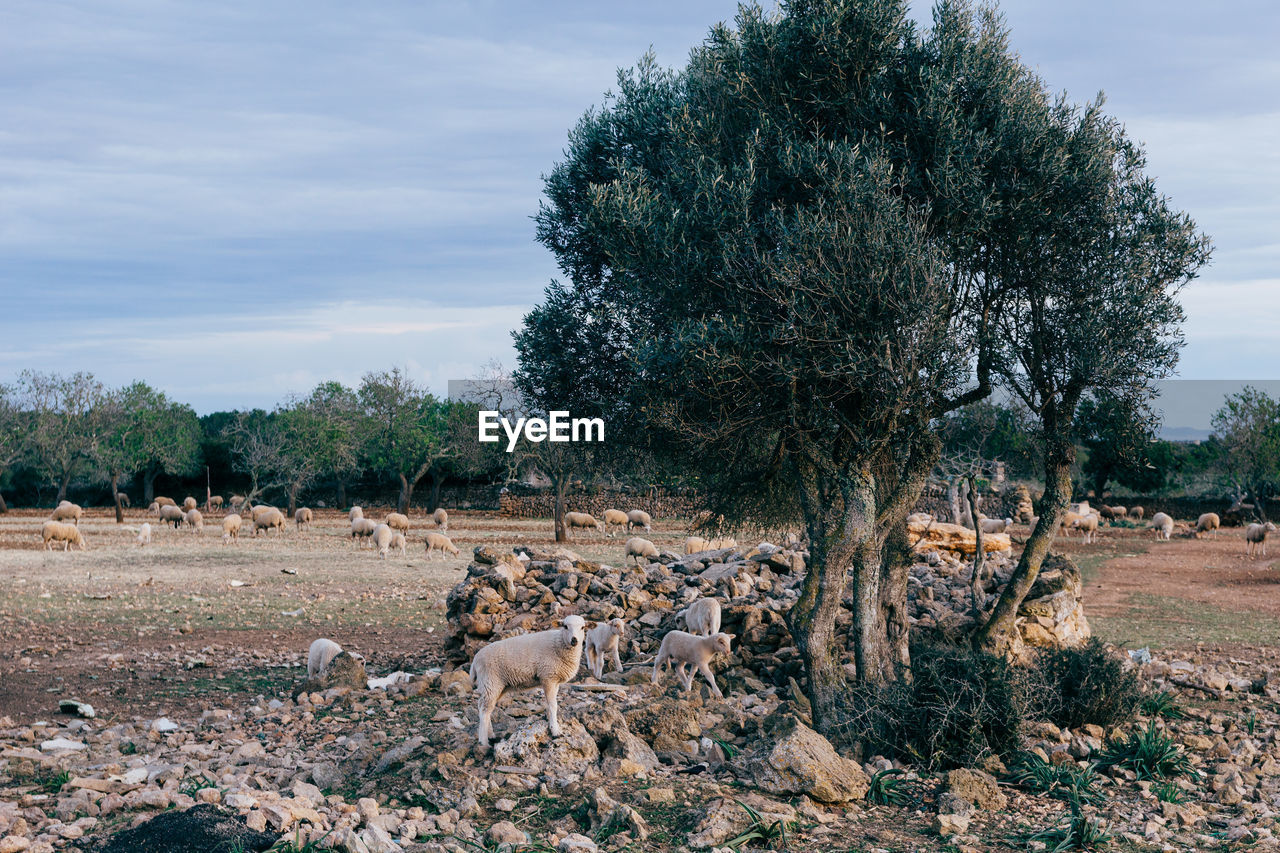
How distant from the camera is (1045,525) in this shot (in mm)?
13352

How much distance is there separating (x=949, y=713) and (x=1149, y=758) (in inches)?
86.8

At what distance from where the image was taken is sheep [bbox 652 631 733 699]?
12.5m

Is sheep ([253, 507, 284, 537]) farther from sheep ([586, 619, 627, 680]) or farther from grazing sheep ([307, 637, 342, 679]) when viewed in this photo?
sheep ([586, 619, 627, 680])

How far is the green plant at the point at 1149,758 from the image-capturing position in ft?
32.6

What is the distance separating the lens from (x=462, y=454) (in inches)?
2594

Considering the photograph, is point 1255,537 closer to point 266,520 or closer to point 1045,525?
→ point 1045,525

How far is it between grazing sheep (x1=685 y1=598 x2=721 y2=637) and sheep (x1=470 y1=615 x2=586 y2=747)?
4670mm

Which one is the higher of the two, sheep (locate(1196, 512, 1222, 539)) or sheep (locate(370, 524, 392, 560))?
sheep (locate(370, 524, 392, 560))

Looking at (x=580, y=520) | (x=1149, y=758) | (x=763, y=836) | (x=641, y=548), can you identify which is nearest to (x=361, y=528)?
(x=580, y=520)

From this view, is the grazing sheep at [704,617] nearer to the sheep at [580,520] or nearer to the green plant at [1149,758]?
the green plant at [1149,758]

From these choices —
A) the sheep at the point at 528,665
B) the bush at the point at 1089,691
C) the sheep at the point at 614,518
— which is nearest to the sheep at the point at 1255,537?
the sheep at the point at 614,518

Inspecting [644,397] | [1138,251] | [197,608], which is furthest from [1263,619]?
[197,608]

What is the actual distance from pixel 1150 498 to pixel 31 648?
69.8 metres

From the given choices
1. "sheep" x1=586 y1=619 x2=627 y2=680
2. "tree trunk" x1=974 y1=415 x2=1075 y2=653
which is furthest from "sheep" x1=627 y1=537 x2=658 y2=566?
"tree trunk" x1=974 y1=415 x2=1075 y2=653
